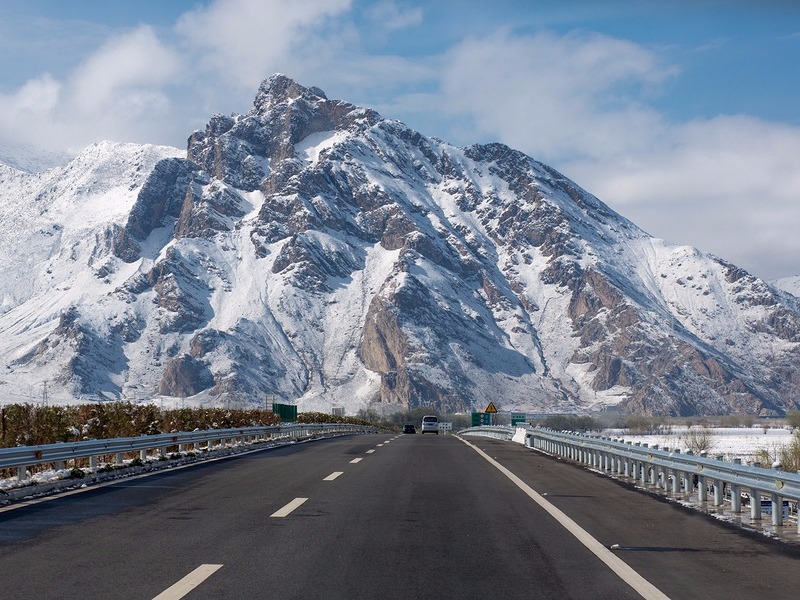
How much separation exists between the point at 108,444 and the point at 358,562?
42.4 feet

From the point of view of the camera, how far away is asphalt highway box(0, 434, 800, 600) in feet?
28.0

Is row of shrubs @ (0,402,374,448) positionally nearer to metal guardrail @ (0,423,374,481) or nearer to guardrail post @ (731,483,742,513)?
metal guardrail @ (0,423,374,481)

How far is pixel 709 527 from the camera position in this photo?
511 inches

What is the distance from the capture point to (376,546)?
422 inches

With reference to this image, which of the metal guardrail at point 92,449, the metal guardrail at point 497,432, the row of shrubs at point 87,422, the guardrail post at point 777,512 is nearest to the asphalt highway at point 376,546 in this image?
the guardrail post at point 777,512

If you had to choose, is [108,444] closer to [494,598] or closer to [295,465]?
[295,465]

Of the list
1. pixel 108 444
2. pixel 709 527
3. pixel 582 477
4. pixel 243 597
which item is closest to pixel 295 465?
pixel 108 444

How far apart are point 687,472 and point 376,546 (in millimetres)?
8143

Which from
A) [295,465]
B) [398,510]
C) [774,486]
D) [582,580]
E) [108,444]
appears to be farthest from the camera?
[295,465]

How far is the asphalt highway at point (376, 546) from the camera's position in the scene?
8531mm

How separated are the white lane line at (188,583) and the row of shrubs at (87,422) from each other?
49.6 ft

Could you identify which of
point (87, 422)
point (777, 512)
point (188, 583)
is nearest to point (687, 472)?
point (777, 512)

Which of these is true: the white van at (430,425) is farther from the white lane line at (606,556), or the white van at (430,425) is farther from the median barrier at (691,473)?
the white lane line at (606,556)

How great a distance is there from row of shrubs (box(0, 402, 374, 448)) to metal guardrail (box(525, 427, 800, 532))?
13.2 metres
